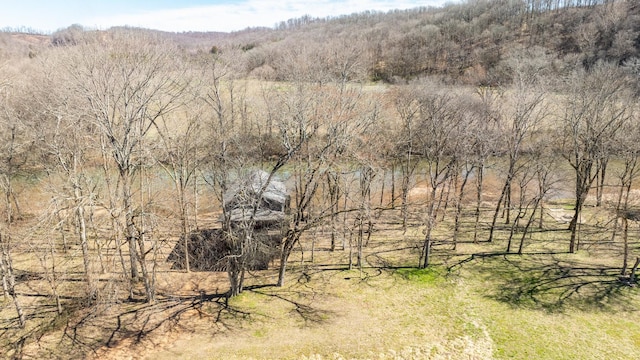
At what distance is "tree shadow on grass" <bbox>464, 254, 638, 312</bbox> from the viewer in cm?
1647

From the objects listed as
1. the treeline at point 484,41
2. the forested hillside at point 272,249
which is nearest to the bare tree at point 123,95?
the forested hillside at point 272,249

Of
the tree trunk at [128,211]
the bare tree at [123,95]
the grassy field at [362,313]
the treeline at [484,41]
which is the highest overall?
the treeline at [484,41]

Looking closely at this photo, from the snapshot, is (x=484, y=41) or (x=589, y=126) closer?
(x=589, y=126)

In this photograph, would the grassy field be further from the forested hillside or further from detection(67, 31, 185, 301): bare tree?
detection(67, 31, 185, 301): bare tree

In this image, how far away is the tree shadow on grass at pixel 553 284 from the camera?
16.5 meters

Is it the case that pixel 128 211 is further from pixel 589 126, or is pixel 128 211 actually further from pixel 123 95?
pixel 589 126

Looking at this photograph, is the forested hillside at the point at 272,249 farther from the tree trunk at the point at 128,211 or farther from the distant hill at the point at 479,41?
the distant hill at the point at 479,41

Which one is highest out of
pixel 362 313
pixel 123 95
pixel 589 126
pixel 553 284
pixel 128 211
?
pixel 123 95

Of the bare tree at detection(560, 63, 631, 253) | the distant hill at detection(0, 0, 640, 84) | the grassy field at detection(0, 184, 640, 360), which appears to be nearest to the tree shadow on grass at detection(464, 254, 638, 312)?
the grassy field at detection(0, 184, 640, 360)

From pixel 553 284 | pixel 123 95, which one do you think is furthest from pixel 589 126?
pixel 123 95

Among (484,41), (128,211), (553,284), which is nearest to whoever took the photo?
(128,211)

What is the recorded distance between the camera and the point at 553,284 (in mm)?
18016

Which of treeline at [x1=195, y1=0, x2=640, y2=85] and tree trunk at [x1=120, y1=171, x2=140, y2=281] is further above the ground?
treeline at [x1=195, y1=0, x2=640, y2=85]

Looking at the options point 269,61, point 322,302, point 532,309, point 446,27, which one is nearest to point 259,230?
point 322,302
